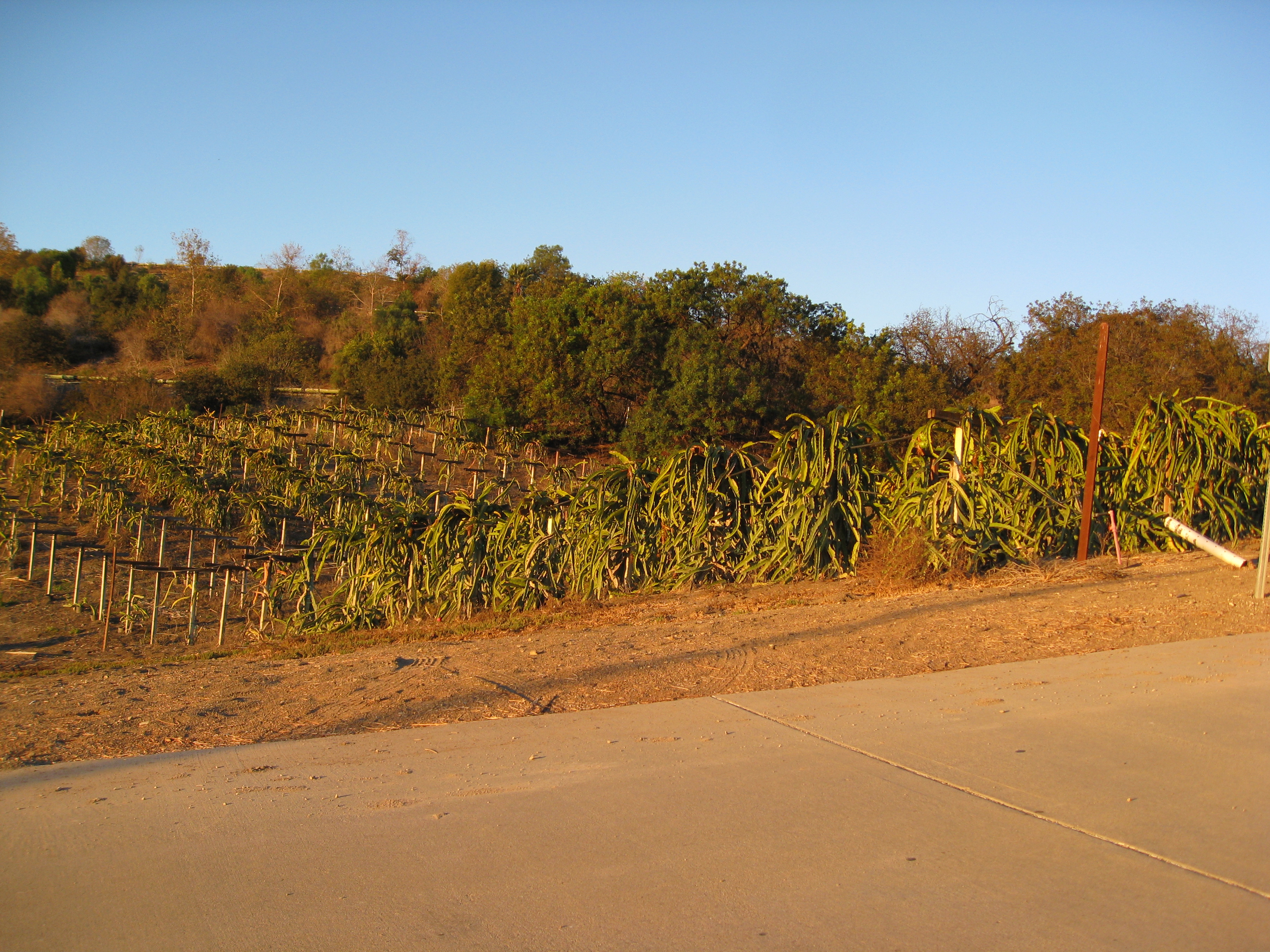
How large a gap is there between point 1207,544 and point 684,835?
7965 millimetres

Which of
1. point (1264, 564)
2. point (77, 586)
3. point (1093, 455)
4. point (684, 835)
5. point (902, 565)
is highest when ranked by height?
point (1093, 455)

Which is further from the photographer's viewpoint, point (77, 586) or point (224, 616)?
point (77, 586)

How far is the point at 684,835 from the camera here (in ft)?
13.3

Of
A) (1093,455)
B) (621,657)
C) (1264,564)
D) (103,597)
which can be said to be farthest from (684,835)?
(103,597)

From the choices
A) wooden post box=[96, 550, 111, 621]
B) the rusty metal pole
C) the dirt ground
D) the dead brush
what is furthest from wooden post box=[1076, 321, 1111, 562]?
wooden post box=[96, 550, 111, 621]

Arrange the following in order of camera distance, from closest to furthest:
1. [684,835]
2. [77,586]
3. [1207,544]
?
[684,835] → [1207,544] → [77,586]

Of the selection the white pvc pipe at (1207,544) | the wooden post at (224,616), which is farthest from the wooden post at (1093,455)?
the wooden post at (224,616)

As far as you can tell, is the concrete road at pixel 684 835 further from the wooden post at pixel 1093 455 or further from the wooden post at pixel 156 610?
the wooden post at pixel 156 610

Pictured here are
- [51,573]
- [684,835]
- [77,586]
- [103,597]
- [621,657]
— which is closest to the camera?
[684,835]

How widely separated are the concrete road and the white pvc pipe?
13.8ft

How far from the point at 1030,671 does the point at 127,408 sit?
28978 millimetres

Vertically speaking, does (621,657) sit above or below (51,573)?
above

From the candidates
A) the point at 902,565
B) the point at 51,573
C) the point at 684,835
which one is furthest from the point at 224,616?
the point at 684,835

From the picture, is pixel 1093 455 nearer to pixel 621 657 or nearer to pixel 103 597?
pixel 621 657
